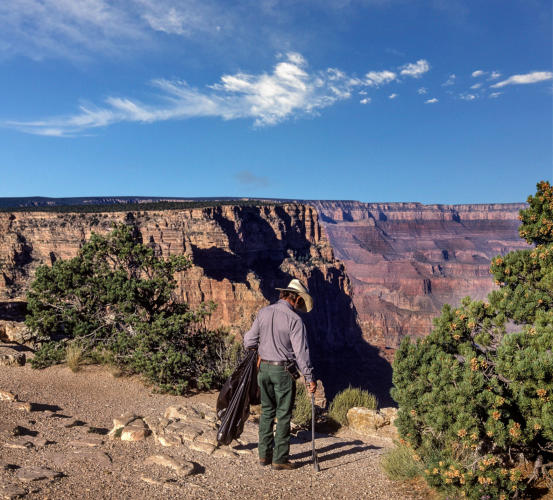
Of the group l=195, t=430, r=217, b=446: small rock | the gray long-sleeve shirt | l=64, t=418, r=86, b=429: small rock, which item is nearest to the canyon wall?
l=64, t=418, r=86, b=429: small rock

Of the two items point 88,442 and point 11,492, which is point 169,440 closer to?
point 88,442

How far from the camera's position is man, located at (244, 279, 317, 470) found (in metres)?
4.68

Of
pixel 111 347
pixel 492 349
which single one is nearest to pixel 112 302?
pixel 111 347

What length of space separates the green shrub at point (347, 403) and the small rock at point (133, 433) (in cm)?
422

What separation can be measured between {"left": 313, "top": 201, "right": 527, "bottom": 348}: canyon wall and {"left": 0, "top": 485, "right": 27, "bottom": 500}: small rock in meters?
100

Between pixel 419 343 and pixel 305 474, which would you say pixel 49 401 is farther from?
pixel 419 343

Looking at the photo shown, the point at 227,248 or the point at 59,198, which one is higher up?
the point at 59,198

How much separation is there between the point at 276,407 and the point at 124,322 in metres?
6.58

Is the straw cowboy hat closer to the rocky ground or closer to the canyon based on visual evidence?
the rocky ground

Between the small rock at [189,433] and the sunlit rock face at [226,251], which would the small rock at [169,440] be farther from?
the sunlit rock face at [226,251]

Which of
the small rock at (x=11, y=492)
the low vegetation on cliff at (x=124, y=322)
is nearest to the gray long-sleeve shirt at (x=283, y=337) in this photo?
the small rock at (x=11, y=492)

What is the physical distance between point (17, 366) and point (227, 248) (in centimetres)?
5047

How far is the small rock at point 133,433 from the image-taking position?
5.44 metres

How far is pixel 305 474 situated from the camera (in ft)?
15.6
